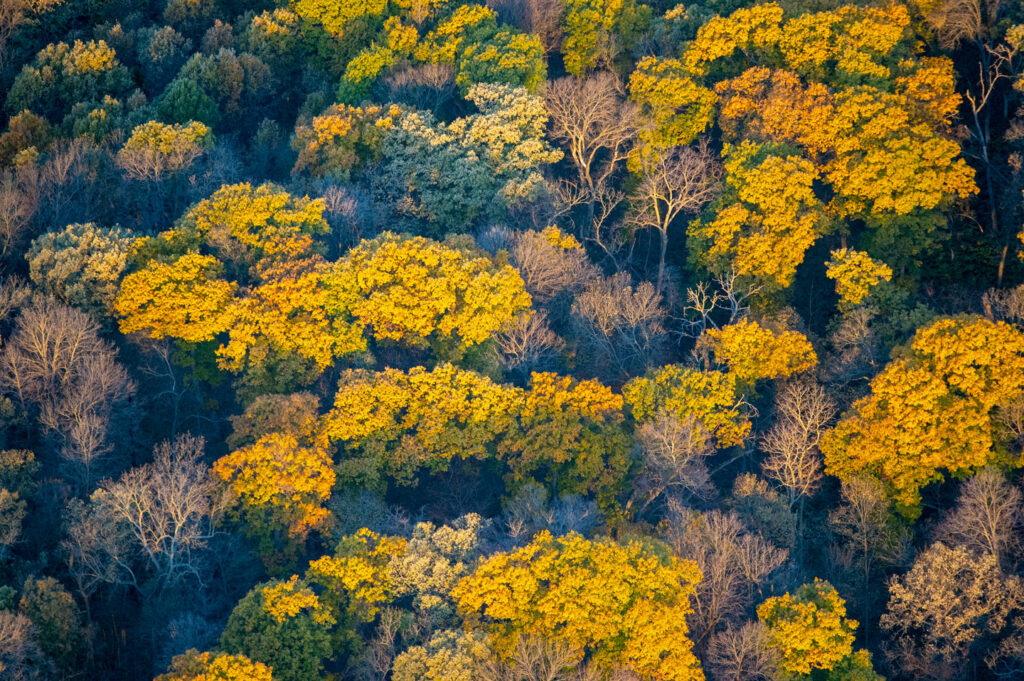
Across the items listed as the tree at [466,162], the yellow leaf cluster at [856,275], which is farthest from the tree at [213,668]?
the yellow leaf cluster at [856,275]

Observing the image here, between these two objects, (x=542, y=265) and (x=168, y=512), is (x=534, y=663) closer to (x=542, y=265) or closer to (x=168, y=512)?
(x=168, y=512)

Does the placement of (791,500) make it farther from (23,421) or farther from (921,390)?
(23,421)

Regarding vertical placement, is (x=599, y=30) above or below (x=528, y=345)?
above

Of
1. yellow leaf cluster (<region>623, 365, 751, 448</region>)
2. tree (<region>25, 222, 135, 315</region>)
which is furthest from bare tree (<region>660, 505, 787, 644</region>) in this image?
tree (<region>25, 222, 135, 315</region>)

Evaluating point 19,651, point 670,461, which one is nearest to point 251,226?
point 670,461

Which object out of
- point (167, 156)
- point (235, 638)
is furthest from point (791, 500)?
point (167, 156)

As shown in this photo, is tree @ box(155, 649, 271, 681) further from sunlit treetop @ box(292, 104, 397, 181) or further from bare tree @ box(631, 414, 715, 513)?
sunlit treetop @ box(292, 104, 397, 181)
